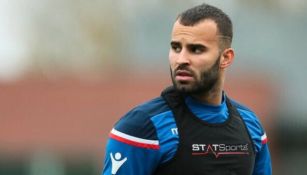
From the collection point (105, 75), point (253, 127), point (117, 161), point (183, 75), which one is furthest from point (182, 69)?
point (105, 75)

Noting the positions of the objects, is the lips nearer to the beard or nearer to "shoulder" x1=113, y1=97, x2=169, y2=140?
the beard

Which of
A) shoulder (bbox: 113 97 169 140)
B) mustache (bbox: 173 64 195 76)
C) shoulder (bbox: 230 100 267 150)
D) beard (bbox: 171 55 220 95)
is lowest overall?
shoulder (bbox: 230 100 267 150)

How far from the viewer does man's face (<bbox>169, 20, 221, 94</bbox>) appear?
222 inches

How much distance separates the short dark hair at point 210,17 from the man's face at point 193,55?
0.03 meters

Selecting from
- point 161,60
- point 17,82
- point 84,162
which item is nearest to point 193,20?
point 84,162

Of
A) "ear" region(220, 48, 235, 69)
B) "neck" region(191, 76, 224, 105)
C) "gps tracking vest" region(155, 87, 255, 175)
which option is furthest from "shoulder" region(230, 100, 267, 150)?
"ear" region(220, 48, 235, 69)

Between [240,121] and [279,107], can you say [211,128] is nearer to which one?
[240,121]

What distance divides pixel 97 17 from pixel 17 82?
20571mm

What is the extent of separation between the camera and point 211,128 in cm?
575

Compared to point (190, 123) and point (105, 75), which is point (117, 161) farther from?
point (105, 75)

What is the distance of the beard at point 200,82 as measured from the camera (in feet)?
18.6

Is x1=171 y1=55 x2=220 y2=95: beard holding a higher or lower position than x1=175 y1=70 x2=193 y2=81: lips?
lower

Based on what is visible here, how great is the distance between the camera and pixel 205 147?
5656mm

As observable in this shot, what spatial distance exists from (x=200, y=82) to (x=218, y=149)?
341 millimetres
